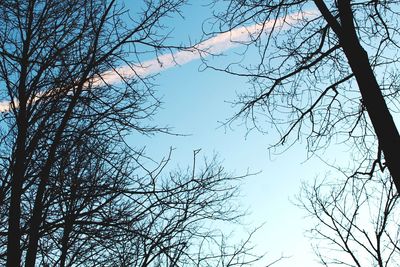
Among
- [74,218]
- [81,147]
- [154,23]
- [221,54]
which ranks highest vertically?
[154,23]

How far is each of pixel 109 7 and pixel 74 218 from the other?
203 centimetres

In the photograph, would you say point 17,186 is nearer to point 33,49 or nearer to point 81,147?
point 81,147

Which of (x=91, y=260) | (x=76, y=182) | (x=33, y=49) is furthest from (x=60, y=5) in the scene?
(x=91, y=260)

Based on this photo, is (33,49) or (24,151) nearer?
(24,151)

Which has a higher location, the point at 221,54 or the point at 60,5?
the point at 60,5

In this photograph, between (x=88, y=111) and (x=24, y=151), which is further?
(x=88, y=111)

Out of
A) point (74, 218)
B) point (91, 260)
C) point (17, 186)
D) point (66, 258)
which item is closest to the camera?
point (17, 186)

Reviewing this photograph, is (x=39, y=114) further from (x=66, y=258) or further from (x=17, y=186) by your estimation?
(x=66, y=258)

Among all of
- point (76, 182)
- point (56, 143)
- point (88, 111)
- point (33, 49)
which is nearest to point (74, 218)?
point (76, 182)

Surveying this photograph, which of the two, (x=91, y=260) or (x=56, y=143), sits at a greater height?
(x=56, y=143)

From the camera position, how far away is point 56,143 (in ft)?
14.6

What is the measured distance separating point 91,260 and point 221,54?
288 cm

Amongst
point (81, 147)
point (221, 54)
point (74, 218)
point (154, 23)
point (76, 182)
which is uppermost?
point (154, 23)

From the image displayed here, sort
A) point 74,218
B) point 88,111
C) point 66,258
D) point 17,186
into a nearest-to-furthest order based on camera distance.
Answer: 1. point 17,186
2. point 74,218
3. point 88,111
4. point 66,258
